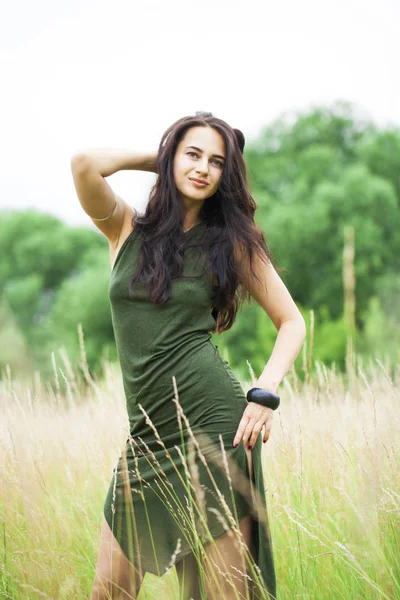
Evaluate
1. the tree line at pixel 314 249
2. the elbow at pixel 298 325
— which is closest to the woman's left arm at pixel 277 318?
the elbow at pixel 298 325

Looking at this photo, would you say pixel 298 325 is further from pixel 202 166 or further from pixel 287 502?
pixel 287 502

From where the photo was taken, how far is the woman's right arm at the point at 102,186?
2115mm

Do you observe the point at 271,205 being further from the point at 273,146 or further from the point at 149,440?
the point at 149,440

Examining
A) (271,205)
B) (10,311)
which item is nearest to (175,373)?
(271,205)

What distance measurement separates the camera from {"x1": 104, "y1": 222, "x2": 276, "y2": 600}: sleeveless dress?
6.66ft

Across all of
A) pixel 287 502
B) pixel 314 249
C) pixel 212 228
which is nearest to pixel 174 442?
pixel 212 228

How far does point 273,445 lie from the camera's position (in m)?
3.36

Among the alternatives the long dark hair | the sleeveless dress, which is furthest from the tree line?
the sleeveless dress

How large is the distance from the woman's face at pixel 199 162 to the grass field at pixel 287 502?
0.86 meters

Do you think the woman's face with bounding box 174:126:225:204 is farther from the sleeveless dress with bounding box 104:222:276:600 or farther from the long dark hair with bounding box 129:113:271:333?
the sleeveless dress with bounding box 104:222:276:600

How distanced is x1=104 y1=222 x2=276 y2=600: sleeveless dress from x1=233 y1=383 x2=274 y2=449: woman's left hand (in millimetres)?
31

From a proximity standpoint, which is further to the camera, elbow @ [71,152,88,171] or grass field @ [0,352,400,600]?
grass field @ [0,352,400,600]

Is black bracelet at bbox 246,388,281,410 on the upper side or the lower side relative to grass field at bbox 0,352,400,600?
upper

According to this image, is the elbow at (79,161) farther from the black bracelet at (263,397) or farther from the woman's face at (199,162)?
the black bracelet at (263,397)
